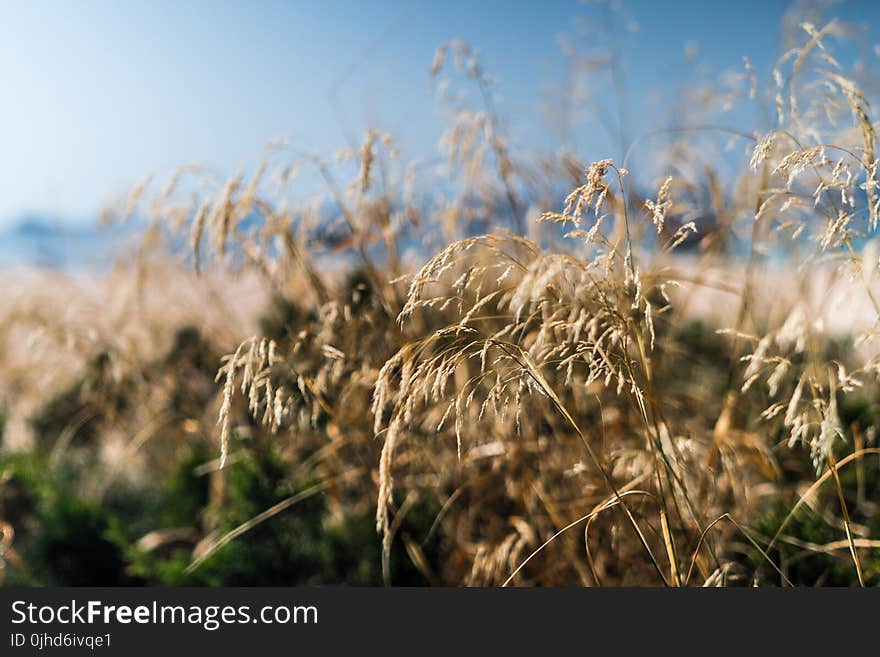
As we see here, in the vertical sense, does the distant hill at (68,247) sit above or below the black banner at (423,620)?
above

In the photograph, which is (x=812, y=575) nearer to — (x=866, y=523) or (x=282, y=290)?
(x=866, y=523)

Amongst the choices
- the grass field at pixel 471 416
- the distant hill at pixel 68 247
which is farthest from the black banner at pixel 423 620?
the distant hill at pixel 68 247

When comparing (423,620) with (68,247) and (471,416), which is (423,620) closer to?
(471,416)

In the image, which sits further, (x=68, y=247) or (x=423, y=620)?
(x=68, y=247)

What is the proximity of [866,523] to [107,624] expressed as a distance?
6.54 ft

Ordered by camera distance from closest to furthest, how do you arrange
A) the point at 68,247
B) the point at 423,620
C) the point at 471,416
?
the point at 423,620, the point at 471,416, the point at 68,247

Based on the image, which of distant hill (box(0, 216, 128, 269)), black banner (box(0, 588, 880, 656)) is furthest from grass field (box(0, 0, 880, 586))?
distant hill (box(0, 216, 128, 269))

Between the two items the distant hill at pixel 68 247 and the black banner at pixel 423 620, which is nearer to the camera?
the black banner at pixel 423 620

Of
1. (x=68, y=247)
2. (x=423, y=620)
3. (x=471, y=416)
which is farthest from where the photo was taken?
(x=68, y=247)

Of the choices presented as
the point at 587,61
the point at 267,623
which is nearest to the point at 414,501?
the point at 267,623

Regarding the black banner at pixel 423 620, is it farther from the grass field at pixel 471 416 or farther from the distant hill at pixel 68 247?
the distant hill at pixel 68 247

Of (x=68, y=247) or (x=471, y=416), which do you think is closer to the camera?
(x=471, y=416)

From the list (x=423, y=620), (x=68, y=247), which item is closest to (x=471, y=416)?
(x=423, y=620)

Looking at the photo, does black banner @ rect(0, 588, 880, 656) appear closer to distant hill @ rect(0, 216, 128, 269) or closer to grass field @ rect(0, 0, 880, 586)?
grass field @ rect(0, 0, 880, 586)
